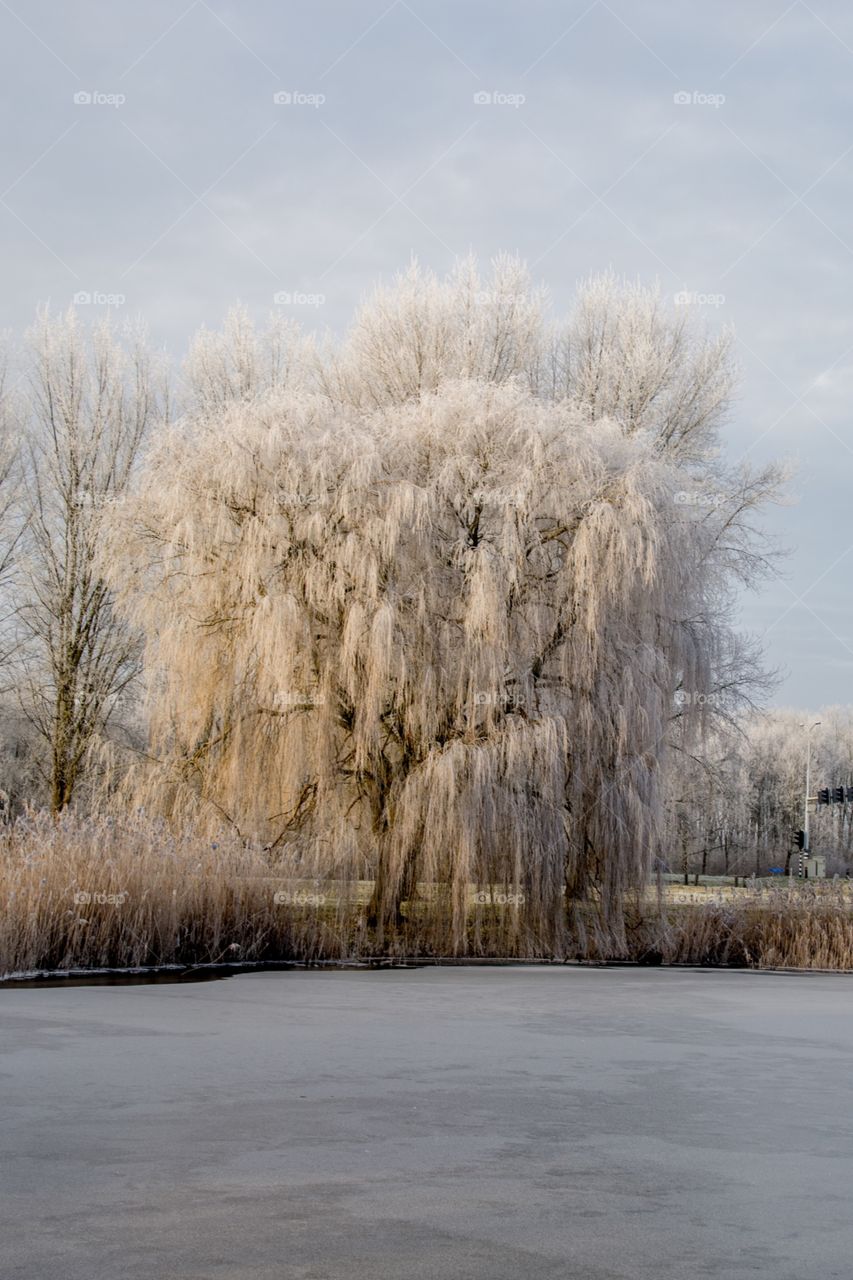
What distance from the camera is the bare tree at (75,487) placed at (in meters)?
21.4

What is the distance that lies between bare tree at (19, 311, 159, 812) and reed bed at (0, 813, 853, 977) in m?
8.68

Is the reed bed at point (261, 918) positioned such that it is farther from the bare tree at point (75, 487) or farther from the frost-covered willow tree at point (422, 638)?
the bare tree at point (75, 487)

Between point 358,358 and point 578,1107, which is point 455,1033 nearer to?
point 578,1107

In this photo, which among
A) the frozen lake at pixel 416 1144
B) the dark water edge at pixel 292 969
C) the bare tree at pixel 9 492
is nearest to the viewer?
the frozen lake at pixel 416 1144

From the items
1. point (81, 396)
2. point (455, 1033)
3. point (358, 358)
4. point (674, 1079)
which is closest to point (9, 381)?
point (81, 396)

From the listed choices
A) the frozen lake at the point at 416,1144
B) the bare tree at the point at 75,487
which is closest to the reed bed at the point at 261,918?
the frozen lake at the point at 416,1144

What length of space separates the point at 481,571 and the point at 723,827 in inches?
1448

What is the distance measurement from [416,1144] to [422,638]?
9643mm

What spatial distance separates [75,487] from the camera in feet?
70.8

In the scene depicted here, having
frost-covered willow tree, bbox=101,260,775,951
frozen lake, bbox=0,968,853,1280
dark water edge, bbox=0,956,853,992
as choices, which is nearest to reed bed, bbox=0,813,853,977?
dark water edge, bbox=0,956,853,992

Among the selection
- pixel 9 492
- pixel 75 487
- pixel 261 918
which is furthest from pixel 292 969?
pixel 9 492

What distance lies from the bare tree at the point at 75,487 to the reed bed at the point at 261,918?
868cm

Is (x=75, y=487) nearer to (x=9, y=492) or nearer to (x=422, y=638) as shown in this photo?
(x=9, y=492)

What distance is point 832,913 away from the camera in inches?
552
